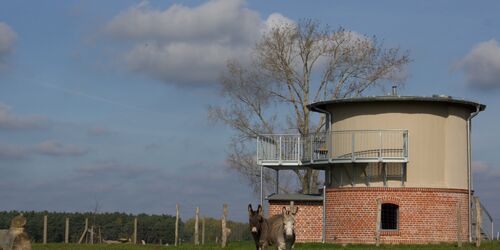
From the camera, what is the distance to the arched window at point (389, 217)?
36.9 m

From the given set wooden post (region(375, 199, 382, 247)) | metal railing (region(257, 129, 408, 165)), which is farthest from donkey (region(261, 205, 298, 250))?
metal railing (region(257, 129, 408, 165))

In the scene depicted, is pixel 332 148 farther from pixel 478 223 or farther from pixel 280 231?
pixel 280 231

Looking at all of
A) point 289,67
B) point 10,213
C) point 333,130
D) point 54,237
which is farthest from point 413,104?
point 10,213

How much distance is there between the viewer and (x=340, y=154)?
123 ft

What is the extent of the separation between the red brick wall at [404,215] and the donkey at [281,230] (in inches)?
652

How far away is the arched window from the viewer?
121 ft

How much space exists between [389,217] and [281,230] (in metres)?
18.8

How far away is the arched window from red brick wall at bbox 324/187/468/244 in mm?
714

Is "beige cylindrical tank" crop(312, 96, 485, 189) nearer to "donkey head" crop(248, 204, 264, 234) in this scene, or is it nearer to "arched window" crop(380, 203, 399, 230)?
"arched window" crop(380, 203, 399, 230)

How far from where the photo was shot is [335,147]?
124 feet

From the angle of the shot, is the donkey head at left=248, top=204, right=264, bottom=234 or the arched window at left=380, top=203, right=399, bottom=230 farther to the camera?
the arched window at left=380, top=203, right=399, bottom=230

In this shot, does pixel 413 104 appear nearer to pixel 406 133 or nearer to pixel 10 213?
pixel 406 133

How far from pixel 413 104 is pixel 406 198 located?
4.42 meters

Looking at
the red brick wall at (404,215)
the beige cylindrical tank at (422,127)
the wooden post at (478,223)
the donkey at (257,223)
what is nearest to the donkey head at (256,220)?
the donkey at (257,223)
